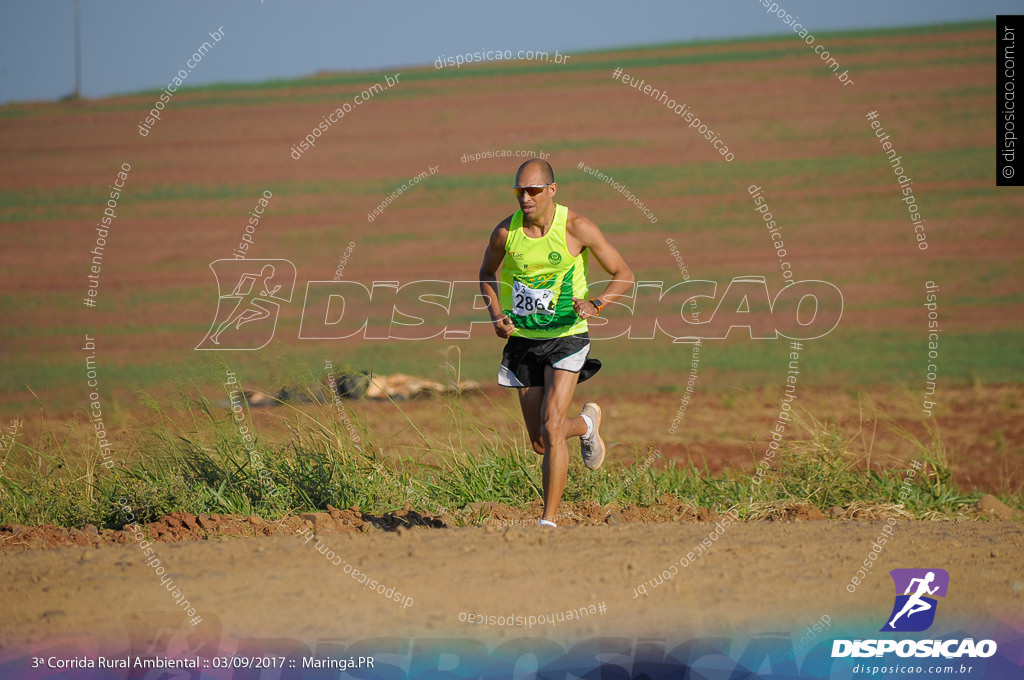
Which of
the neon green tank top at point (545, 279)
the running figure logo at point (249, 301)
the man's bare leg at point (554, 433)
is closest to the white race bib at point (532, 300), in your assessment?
the neon green tank top at point (545, 279)

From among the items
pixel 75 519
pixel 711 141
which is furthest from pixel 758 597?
pixel 711 141

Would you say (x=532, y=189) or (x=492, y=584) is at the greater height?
(x=532, y=189)

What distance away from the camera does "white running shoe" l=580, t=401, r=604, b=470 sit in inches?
251

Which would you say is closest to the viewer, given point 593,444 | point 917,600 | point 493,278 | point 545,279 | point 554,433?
point 917,600

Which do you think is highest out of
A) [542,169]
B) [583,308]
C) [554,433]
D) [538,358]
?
[542,169]

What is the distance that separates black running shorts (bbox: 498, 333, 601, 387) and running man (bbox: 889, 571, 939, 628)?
6.51 ft

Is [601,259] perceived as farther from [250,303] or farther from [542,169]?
[250,303]

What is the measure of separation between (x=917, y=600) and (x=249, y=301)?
1666 centimetres

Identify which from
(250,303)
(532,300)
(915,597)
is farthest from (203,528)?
(250,303)

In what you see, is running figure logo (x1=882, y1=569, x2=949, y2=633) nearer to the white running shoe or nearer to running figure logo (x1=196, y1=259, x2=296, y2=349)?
the white running shoe

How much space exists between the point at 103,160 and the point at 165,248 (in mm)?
6381

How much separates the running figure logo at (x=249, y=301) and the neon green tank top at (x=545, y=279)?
9.80 meters

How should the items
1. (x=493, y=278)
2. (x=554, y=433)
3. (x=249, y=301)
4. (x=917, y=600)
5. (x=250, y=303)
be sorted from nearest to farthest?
(x=917, y=600)
(x=554, y=433)
(x=493, y=278)
(x=250, y=303)
(x=249, y=301)

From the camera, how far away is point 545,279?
5.81m
